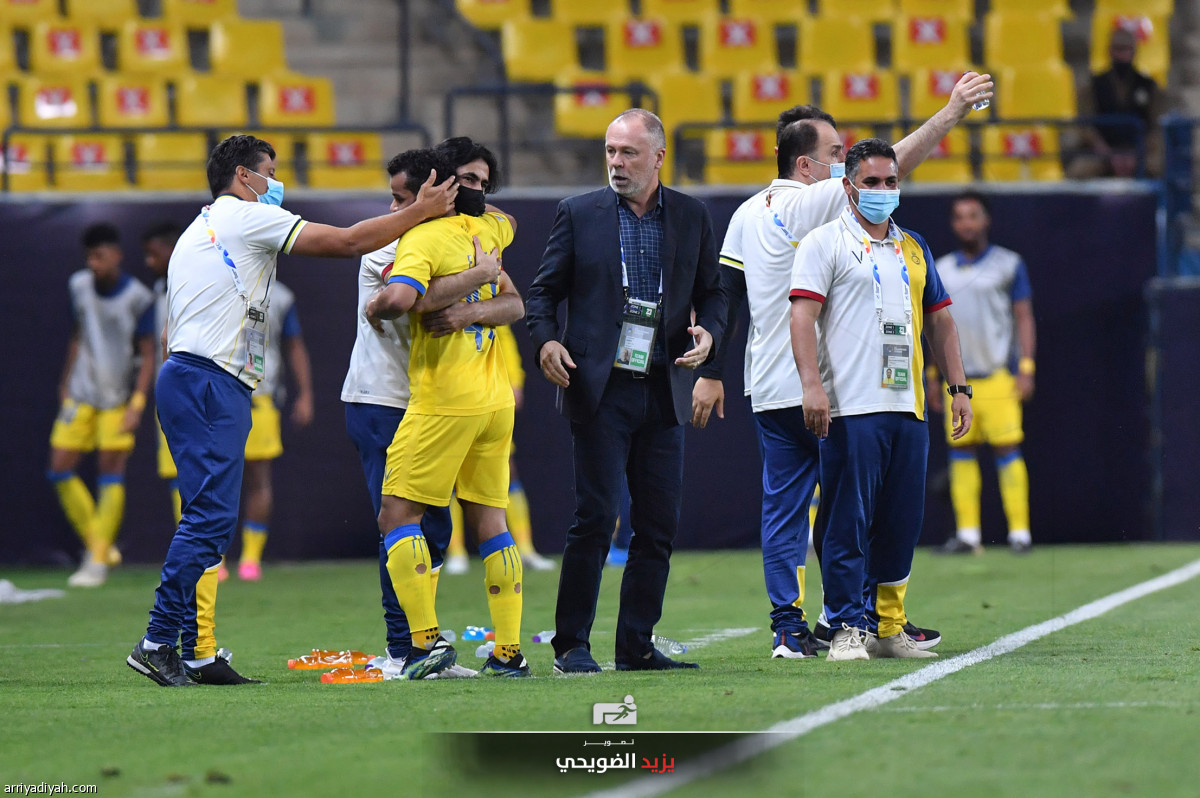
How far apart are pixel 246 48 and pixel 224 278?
9748 millimetres

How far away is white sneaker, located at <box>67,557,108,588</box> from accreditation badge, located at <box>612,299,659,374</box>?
6048mm

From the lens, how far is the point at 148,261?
1087 cm

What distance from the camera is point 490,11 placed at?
15188 millimetres

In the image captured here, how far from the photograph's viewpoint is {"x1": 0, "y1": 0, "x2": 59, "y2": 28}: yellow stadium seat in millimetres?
15250

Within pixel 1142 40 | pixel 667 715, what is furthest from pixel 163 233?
pixel 1142 40

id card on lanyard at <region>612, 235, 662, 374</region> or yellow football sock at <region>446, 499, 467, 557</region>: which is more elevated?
id card on lanyard at <region>612, 235, 662, 374</region>

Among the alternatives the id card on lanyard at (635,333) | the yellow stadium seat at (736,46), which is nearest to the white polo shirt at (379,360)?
the id card on lanyard at (635,333)

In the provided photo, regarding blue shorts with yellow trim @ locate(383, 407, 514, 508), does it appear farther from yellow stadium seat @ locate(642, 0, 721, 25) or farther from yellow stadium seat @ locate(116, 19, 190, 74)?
yellow stadium seat @ locate(116, 19, 190, 74)

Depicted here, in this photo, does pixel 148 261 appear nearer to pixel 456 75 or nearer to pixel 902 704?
pixel 456 75

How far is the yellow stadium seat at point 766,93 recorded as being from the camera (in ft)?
46.4

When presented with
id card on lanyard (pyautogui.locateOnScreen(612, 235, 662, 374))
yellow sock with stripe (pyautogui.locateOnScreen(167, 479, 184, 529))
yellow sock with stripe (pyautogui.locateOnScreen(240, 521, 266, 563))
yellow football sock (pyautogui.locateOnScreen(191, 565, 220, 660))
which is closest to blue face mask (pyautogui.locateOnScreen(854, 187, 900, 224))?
id card on lanyard (pyautogui.locateOnScreen(612, 235, 662, 374))

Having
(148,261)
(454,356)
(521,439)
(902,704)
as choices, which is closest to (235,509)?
(454,356)

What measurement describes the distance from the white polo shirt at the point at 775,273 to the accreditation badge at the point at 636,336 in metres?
0.77

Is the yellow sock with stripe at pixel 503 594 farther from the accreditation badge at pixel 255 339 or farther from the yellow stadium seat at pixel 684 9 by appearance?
the yellow stadium seat at pixel 684 9
